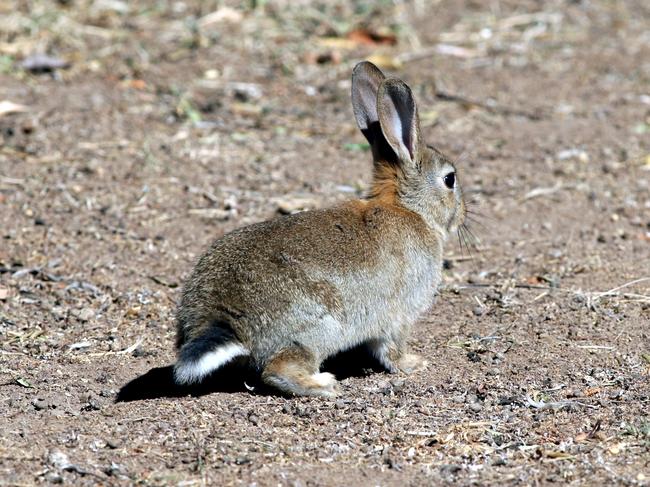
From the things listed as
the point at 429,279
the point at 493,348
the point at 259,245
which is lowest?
the point at 493,348

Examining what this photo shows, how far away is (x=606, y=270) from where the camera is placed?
276 inches

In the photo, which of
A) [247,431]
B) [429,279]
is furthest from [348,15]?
[247,431]

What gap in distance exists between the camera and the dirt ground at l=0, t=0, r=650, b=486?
4762mm

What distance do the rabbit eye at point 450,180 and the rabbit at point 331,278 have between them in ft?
0.18

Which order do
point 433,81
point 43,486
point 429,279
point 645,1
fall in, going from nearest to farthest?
point 43,486 < point 429,279 < point 433,81 < point 645,1

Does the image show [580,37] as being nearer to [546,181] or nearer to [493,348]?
[546,181]

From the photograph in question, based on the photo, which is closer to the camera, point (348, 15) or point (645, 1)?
point (348, 15)

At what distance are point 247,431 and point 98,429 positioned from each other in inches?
27.5

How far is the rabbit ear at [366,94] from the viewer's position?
A: 20.3 ft

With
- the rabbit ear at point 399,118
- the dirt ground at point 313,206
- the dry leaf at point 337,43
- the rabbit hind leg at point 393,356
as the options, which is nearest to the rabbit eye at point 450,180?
the rabbit ear at point 399,118

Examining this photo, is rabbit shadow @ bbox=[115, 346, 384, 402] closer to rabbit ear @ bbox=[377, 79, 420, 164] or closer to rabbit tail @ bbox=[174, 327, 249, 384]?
rabbit tail @ bbox=[174, 327, 249, 384]

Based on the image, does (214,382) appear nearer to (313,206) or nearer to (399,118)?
(399,118)

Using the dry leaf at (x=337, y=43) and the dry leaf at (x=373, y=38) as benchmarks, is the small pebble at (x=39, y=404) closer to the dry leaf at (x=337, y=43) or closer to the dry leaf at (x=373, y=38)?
the dry leaf at (x=337, y=43)

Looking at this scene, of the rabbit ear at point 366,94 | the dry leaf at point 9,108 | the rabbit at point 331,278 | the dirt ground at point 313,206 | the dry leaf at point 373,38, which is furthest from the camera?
the dry leaf at point 373,38
